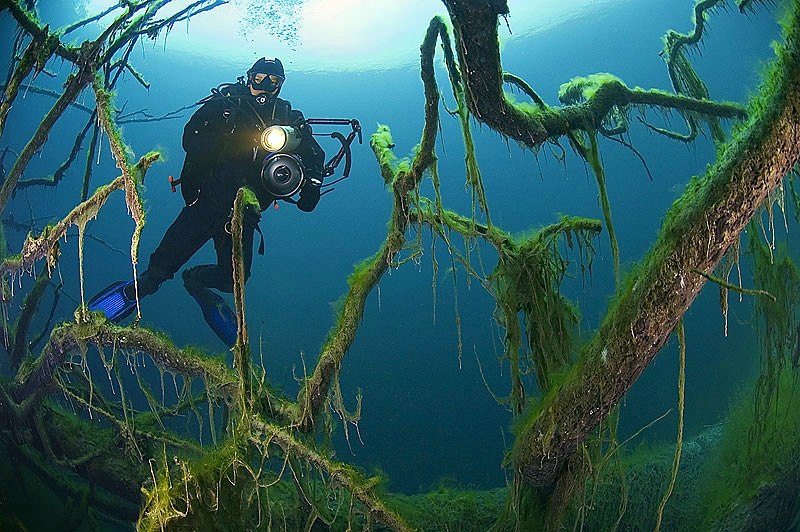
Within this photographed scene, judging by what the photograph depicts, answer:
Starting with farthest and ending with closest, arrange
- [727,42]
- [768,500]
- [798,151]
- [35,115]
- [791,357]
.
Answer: [727,42] → [35,115] → [791,357] → [768,500] → [798,151]

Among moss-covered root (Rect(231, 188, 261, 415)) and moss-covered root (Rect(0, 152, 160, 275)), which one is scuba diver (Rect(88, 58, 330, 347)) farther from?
moss-covered root (Rect(231, 188, 261, 415))

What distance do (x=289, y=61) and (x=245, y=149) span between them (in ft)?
47.7

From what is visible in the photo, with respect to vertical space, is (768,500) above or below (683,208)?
below

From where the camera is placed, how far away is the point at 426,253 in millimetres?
26312

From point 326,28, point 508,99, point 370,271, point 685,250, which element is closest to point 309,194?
point 370,271

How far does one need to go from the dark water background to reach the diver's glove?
48.6 ft

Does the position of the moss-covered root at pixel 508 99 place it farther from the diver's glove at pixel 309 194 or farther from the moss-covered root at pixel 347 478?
the diver's glove at pixel 309 194

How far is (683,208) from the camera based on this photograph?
182cm

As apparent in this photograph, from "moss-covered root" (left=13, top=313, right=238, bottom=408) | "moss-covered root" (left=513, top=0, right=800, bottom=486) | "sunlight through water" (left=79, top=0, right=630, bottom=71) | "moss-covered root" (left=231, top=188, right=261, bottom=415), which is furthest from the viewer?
"sunlight through water" (left=79, top=0, right=630, bottom=71)

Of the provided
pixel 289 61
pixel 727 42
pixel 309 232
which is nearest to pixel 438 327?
pixel 309 232

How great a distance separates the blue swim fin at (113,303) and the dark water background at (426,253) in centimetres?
1405

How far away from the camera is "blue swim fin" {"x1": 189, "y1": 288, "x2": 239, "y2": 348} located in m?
5.35

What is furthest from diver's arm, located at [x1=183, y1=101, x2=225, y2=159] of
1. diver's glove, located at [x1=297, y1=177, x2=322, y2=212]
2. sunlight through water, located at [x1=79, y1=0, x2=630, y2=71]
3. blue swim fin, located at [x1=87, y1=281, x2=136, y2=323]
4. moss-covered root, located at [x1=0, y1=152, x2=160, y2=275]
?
sunlight through water, located at [x1=79, y1=0, x2=630, y2=71]

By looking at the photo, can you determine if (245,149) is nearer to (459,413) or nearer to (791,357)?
(791,357)
